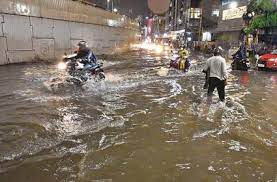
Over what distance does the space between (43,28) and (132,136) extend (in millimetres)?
15683

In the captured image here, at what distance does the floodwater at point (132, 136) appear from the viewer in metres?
4.87

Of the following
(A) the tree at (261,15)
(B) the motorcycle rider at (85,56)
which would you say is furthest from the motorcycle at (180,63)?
(A) the tree at (261,15)

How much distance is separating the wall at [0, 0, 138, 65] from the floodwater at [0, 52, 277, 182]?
6.54 metres

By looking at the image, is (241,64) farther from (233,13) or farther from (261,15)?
(233,13)

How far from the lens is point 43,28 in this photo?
66.2ft

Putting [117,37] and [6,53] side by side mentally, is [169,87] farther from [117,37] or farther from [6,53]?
[117,37]

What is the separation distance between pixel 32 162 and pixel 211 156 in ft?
10.2

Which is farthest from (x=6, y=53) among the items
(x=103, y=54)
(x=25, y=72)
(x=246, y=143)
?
(x=103, y=54)

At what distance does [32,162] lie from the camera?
16.6 ft

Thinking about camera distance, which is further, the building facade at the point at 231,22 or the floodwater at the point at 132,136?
the building facade at the point at 231,22

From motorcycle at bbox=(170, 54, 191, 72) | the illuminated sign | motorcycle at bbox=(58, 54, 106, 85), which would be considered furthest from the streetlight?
motorcycle at bbox=(58, 54, 106, 85)

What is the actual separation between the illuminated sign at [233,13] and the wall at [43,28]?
1029 inches

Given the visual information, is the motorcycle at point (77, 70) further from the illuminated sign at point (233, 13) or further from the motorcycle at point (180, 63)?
the illuminated sign at point (233, 13)

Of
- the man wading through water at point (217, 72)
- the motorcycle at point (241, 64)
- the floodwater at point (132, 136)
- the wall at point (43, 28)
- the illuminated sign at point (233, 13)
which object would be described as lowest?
the floodwater at point (132, 136)
